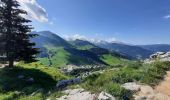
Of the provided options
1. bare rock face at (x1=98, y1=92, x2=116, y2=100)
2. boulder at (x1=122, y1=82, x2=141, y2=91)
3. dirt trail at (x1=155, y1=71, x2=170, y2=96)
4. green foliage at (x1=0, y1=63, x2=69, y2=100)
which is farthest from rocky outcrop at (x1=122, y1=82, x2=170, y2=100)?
green foliage at (x1=0, y1=63, x2=69, y2=100)

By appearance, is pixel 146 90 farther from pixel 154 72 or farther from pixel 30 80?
pixel 30 80

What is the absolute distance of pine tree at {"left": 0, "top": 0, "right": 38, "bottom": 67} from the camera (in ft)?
116

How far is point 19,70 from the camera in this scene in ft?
112

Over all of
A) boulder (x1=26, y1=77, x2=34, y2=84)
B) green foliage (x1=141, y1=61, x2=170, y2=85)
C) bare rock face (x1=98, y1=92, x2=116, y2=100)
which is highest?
green foliage (x1=141, y1=61, x2=170, y2=85)

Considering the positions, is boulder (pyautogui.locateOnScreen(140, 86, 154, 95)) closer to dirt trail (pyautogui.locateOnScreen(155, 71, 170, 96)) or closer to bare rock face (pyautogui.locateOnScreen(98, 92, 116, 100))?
dirt trail (pyautogui.locateOnScreen(155, 71, 170, 96))

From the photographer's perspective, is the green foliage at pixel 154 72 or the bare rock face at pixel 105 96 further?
the green foliage at pixel 154 72

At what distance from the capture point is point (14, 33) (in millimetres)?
35906

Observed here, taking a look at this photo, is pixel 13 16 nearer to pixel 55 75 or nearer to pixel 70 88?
pixel 55 75

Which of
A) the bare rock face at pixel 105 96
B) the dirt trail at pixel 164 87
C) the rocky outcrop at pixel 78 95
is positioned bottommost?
the rocky outcrop at pixel 78 95

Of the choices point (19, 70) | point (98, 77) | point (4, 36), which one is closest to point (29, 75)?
point (19, 70)

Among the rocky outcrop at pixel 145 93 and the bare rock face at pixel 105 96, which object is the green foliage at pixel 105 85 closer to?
the bare rock face at pixel 105 96

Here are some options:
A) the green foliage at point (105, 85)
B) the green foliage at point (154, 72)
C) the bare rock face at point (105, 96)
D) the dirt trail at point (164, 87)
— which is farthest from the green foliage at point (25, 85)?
the dirt trail at point (164, 87)

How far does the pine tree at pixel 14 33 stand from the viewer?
35312 millimetres

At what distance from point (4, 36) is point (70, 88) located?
20641 millimetres
